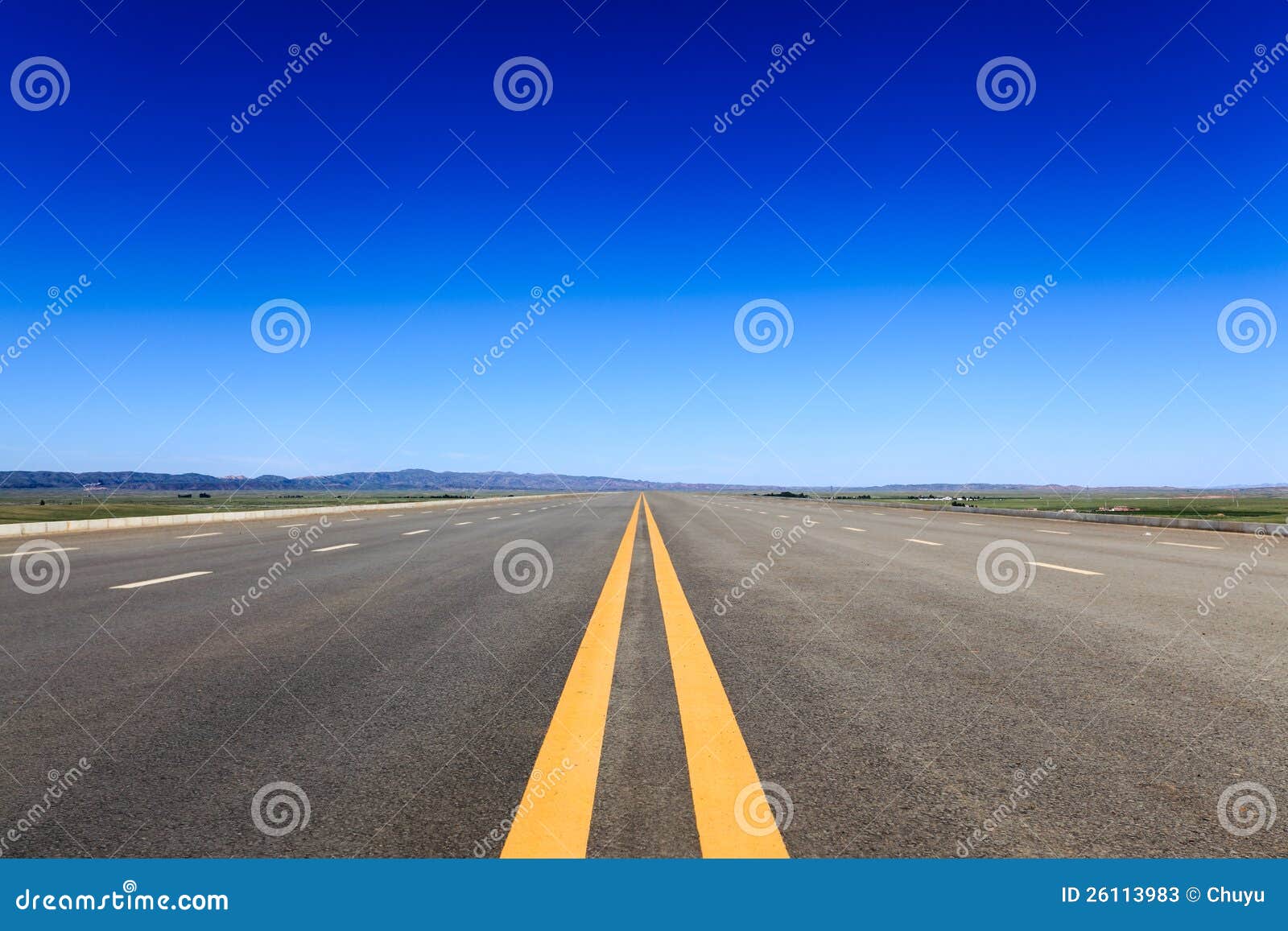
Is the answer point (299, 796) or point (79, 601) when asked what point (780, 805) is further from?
point (79, 601)

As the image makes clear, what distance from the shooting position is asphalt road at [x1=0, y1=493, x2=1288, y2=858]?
2943 mm

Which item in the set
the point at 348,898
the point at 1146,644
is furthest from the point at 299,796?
the point at 1146,644

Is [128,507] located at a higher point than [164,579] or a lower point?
lower

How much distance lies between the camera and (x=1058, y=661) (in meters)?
5.80
